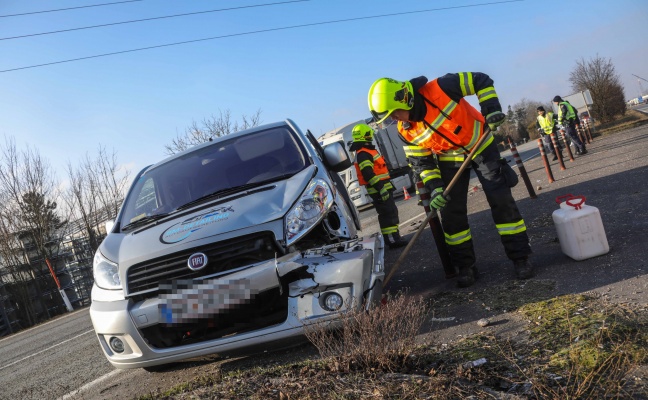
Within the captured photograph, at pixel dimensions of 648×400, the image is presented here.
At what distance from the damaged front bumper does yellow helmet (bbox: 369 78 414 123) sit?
58.9 inches

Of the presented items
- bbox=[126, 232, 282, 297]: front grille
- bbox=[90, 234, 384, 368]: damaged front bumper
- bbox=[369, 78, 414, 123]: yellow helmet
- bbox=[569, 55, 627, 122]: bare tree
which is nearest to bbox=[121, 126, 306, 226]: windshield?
bbox=[369, 78, 414, 123]: yellow helmet

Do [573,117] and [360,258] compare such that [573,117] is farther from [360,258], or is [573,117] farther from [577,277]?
[360,258]

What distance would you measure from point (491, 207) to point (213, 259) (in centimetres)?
255

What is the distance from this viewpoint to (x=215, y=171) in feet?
17.2

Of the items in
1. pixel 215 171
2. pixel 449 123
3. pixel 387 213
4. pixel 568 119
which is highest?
pixel 215 171

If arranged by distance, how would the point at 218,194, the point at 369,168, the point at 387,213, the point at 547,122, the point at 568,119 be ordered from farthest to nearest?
the point at 547,122
the point at 568,119
the point at 369,168
the point at 387,213
the point at 218,194

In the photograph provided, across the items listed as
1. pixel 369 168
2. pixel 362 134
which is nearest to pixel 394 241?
pixel 369 168

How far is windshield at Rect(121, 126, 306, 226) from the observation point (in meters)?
4.96

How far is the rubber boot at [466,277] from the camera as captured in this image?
5129 millimetres

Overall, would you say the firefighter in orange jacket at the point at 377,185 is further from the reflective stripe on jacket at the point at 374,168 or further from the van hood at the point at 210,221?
the van hood at the point at 210,221

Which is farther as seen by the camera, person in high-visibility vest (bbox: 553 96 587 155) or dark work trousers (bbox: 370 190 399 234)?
person in high-visibility vest (bbox: 553 96 587 155)

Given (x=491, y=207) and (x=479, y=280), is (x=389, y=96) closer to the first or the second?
(x=491, y=207)

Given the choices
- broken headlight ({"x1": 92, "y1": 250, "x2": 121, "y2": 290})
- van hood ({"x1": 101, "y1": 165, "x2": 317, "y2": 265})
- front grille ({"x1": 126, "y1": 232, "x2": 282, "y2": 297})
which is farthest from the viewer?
broken headlight ({"x1": 92, "y1": 250, "x2": 121, "y2": 290})

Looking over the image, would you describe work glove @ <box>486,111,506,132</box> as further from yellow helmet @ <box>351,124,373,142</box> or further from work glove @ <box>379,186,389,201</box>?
yellow helmet @ <box>351,124,373,142</box>
